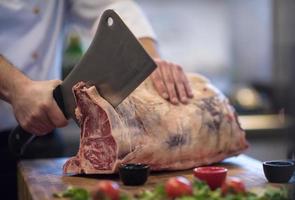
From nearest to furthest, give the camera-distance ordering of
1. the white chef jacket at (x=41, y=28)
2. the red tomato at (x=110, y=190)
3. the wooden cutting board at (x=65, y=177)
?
1. the red tomato at (x=110, y=190)
2. the wooden cutting board at (x=65, y=177)
3. the white chef jacket at (x=41, y=28)

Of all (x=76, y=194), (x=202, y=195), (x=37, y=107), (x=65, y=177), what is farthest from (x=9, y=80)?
(x=202, y=195)

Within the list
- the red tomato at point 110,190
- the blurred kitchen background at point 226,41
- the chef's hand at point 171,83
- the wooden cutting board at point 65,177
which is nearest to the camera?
the red tomato at point 110,190

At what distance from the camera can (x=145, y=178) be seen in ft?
4.44

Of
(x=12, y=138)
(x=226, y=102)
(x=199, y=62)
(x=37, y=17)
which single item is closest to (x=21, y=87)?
(x=12, y=138)

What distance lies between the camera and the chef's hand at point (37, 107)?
1486mm

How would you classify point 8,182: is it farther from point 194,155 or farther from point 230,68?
point 230,68

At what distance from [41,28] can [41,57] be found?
0.09 metres

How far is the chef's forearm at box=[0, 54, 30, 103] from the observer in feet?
5.08

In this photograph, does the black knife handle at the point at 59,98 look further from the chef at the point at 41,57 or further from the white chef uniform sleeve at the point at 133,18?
the white chef uniform sleeve at the point at 133,18

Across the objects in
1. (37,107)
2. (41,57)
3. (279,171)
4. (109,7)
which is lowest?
(279,171)

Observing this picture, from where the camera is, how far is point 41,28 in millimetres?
1852

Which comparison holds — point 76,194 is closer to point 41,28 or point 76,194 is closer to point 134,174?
point 134,174

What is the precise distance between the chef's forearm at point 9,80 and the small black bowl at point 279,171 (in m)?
0.64

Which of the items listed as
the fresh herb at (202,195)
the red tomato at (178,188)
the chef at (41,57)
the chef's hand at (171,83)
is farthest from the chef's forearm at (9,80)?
the red tomato at (178,188)
